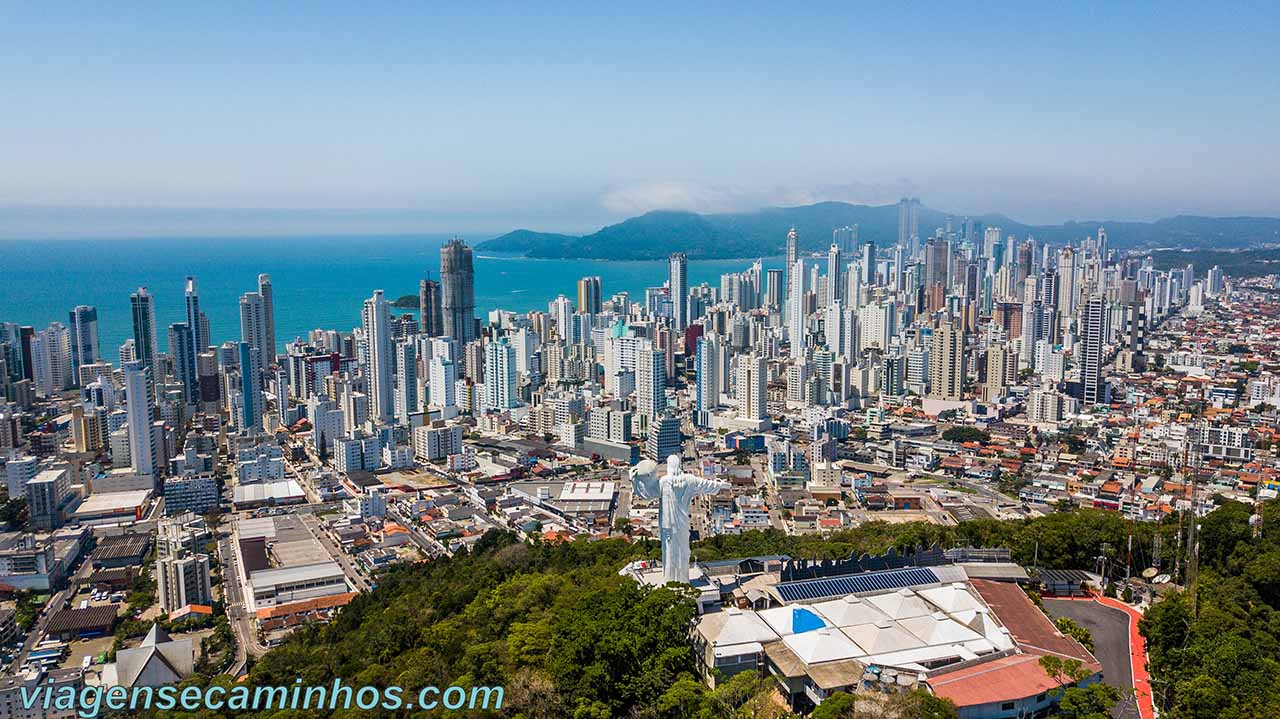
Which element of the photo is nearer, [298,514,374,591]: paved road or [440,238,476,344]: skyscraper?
[298,514,374,591]: paved road

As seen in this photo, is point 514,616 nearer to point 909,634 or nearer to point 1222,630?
point 909,634

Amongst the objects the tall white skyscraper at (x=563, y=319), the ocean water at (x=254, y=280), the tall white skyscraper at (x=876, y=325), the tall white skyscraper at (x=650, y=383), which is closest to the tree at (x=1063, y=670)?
the tall white skyscraper at (x=650, y=383)

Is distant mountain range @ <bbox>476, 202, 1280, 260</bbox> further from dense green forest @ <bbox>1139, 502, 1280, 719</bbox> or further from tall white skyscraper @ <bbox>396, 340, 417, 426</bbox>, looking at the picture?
dense green forest @ <bbox>1139, 502, 1280, 719</bbox>

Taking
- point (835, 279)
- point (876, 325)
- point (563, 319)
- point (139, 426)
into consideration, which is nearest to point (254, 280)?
point (563, 319)

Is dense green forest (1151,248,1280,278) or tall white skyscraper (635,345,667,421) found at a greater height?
dense green forest (1151,248,1280,278)

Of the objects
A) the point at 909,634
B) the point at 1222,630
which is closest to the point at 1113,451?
the point at 1222,630

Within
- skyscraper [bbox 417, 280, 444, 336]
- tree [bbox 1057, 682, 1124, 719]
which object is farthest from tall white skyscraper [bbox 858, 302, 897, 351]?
tree [bbox 1057, 682, 1124, 719]

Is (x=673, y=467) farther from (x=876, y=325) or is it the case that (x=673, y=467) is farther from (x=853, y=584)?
(x=876, y=325)
